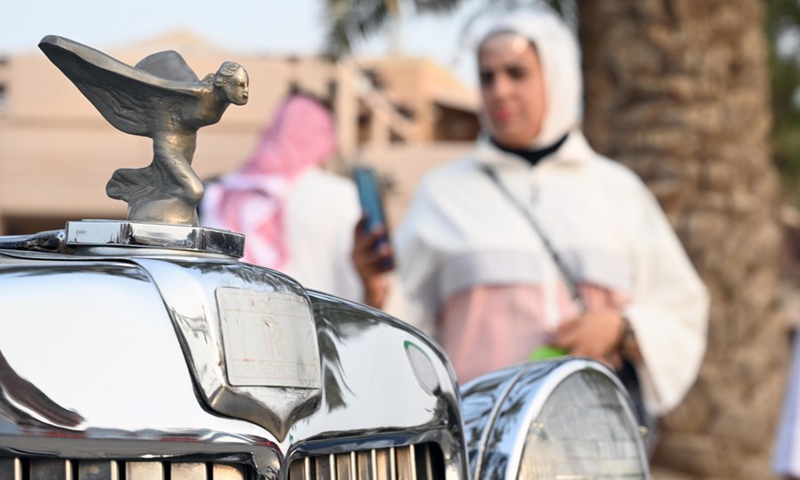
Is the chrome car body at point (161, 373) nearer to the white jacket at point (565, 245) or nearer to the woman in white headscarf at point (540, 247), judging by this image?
the woman in white headscarf at point (540, 247)

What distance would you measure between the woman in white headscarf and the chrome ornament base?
1944mm

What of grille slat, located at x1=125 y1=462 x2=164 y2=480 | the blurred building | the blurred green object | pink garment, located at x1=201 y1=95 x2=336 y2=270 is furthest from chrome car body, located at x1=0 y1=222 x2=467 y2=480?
pink garment, located at x1=201 y1=95 x2=336 y2=270

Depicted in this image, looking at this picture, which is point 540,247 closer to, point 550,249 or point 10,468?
point 550,249

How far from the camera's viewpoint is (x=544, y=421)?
1.62m

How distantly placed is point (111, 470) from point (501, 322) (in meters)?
2.22

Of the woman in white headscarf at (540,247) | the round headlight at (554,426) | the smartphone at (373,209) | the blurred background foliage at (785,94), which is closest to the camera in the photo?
the round headlight at (554,426)

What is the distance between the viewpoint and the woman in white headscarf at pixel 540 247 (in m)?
3.29

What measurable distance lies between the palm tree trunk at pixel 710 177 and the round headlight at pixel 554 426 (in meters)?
4.84

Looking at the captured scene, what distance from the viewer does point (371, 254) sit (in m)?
3.21

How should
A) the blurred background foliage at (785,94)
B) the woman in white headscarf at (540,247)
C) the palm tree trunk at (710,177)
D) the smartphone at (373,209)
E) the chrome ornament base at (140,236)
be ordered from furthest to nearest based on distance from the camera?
the blurred background foliage at (785,94) < the palm tree trunk at (710,177) < the woman in white headscarf at (540,247) < the smartphone at (373,209) < the chrome ornament base at (140,236)

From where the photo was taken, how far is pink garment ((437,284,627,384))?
3.25 metres

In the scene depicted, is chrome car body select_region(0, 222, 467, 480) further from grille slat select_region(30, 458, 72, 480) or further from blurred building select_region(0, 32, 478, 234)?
blurred building select_region(0, 32, 478, 234)

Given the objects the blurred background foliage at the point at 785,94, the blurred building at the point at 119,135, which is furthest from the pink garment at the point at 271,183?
the blurred background foliage at the point at 785,94

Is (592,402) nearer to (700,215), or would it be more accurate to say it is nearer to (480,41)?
(480,41)
